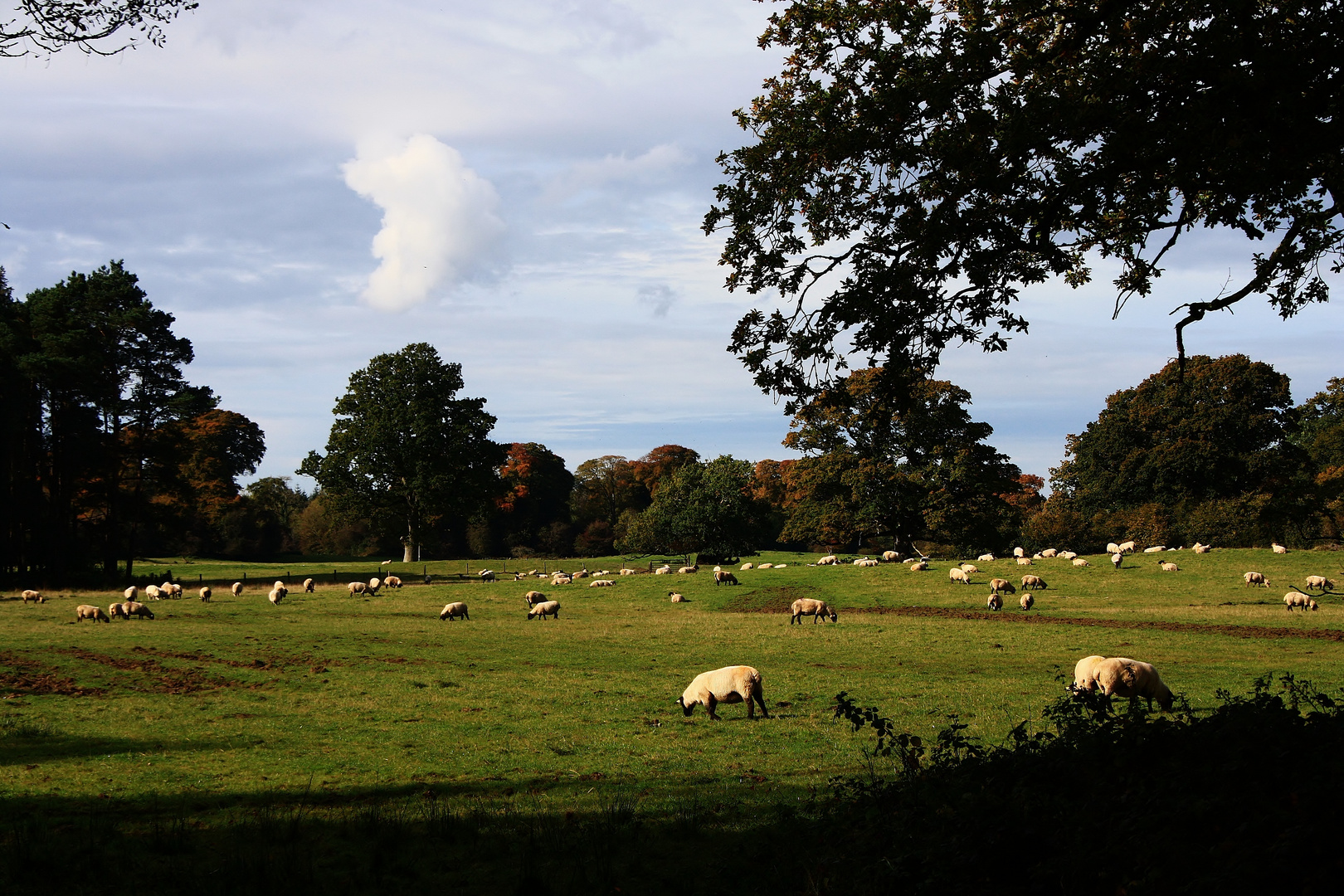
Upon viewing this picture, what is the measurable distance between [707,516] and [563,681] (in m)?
53.2

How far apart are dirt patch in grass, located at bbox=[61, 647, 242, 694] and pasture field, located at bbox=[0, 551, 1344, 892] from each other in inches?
5.6

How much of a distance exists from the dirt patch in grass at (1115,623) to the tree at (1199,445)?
95.9 feet

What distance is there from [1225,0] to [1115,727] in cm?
795

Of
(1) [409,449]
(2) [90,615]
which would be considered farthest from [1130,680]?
(1) [409,449]

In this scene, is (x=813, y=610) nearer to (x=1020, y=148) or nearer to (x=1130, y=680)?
(x=1130, y=680)

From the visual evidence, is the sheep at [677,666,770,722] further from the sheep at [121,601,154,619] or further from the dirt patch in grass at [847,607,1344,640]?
the sheep at [121,601,154,619]

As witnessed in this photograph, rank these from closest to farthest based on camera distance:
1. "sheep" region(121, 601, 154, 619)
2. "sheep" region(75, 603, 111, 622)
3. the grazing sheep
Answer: the grazing sheep, "sheep" region(75, 603, 111, 622), "sheep" region(121, 601, 154, 619)

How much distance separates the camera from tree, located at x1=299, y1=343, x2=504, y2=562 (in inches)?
2950

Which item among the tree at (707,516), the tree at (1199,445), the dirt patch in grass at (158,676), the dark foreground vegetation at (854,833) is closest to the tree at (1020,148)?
the dark foreground vegetation at (854,833)

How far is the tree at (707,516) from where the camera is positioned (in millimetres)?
77438

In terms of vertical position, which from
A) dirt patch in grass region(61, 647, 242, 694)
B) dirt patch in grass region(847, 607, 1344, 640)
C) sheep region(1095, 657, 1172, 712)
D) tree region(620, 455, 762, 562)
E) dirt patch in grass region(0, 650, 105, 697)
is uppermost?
tree region(620, 455, 762, 562)

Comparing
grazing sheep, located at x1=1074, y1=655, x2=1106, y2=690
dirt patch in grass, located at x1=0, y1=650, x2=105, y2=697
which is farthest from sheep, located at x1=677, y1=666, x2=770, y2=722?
dirt patch in grass, located at x1=0, y1=650, x2=105, y2=697

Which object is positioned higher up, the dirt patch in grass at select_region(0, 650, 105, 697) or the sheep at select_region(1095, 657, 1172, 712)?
the sheep at select_region(1095, 657, 1172, 712)

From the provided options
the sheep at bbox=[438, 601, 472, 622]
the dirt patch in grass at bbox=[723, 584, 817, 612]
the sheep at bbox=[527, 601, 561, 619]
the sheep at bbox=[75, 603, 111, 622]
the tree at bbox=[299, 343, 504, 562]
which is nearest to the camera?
the sheep at bbox=[75, 603, 111, 622]
